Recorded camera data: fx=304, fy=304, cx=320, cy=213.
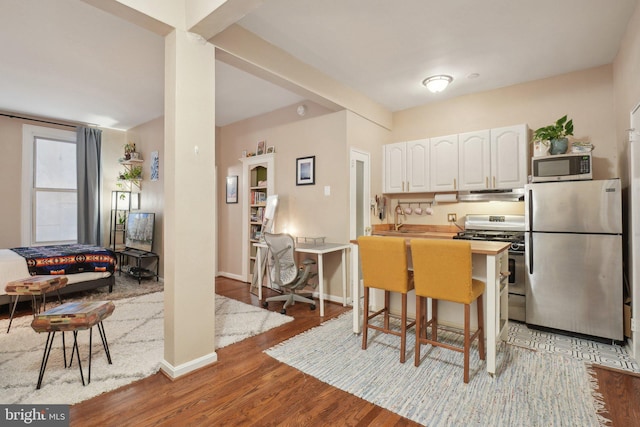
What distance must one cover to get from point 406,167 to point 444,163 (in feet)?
1.76

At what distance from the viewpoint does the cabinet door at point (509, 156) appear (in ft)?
11.6

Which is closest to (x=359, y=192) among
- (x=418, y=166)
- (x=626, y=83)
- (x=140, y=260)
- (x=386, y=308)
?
(x=418, y=166)

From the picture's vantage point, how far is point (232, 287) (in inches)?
190

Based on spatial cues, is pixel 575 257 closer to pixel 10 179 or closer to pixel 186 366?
pixel 186 366

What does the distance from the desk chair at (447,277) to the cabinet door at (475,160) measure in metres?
1.87

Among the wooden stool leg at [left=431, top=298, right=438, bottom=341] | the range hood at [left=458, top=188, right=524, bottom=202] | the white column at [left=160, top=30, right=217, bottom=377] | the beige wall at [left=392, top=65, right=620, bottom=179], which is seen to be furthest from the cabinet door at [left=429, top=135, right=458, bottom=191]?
the white column at [left=160, top=30, right=217, bottom=377]

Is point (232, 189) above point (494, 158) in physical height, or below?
below

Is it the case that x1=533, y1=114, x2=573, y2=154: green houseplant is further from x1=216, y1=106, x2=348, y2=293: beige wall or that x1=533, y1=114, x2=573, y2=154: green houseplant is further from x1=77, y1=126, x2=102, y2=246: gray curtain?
x1=77, y1=126, x2=102, y2=246: gray curtain

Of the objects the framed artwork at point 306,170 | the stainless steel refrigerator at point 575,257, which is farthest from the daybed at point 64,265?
the stainless steel refrigerator at point 575,257

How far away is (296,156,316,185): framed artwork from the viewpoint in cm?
424

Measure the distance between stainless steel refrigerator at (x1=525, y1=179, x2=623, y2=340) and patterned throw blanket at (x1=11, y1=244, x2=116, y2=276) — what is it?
211 inches

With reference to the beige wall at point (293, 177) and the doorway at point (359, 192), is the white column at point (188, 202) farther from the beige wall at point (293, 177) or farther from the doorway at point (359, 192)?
the doorway at point (359, 192)

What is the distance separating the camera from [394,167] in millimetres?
4582

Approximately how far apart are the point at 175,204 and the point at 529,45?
3505 mm
